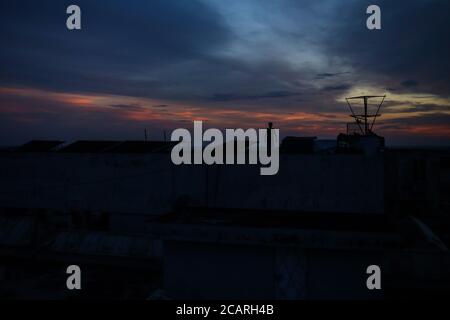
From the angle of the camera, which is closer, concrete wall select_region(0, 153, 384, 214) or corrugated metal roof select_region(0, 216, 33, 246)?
concrete wall select_region(0, 153, 384, 214)

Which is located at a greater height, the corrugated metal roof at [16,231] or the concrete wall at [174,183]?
the concrete wall at [174,183]

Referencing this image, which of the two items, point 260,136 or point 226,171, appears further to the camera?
point 260,136

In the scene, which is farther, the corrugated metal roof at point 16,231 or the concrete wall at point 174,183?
the corrugated metal roof at point 16,231

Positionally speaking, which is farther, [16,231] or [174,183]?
[16,231]

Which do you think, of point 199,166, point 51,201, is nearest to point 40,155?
point 51,201

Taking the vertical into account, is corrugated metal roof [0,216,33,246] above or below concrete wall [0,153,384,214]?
below

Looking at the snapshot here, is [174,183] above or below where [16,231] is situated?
above

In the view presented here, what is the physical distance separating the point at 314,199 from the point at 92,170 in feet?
44.8

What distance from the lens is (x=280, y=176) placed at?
20.2 meters
